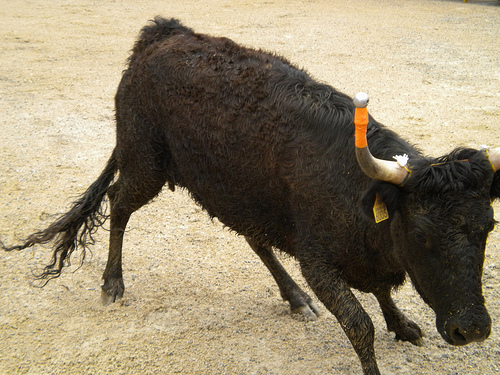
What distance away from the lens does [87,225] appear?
4.72 m

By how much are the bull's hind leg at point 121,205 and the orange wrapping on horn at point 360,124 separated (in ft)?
6.85

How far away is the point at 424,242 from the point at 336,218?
56 centimetres

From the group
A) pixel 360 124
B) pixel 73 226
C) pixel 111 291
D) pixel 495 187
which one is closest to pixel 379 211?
pixel 360 124

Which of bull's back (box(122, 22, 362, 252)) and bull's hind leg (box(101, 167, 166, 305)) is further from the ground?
bull's back (box(122, 22, 362, 252))

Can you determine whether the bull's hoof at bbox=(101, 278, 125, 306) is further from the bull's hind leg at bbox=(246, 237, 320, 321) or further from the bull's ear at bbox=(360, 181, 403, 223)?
the bull's ear at bbox=(360, 181, 403, 223)

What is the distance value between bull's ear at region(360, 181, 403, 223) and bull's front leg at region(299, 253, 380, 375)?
578 mm

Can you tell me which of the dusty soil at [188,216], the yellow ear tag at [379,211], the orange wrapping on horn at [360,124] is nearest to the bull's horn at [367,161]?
the orange wrapping on horn at [360,124]

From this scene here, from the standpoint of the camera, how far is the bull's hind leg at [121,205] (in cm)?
431

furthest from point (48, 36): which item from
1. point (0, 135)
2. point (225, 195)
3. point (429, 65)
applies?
point (225, 195)

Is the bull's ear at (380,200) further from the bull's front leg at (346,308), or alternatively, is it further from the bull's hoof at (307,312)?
the bull's hoof at (307,312)

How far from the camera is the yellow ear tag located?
112 inches

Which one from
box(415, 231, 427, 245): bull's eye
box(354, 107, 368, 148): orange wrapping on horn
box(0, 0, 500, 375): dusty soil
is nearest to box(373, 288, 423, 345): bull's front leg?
box(0, 0, 500, 375): dusty soil

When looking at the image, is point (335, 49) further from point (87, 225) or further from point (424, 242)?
point (424, 242)

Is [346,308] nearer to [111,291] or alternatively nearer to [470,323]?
[470,323]
